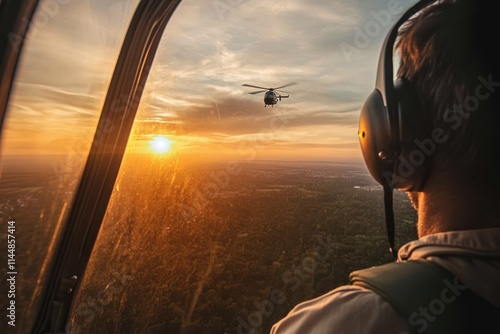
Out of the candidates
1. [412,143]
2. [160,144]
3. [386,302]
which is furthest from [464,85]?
[160,144]

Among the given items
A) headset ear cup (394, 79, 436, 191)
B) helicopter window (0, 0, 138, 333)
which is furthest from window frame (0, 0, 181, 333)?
headset ear cup (394, 79, 436, 191)

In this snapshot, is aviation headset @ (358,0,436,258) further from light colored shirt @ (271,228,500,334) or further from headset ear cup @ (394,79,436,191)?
light colored shirt @ (271,228,500,334)

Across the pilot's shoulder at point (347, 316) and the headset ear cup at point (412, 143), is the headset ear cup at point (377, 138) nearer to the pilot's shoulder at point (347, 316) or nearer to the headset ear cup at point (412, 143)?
the headset ear cup at point (412, 143)

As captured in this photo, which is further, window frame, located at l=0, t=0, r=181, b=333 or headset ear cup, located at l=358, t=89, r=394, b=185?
window frame, located at l=0, t=0, r=181, b=333

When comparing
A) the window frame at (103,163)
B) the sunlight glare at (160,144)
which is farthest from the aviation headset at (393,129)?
the sunlight glare at (160,144)

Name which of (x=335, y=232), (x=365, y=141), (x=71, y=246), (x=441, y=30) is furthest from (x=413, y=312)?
(x=335, y=232)

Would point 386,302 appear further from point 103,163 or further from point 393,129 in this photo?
point 103,163

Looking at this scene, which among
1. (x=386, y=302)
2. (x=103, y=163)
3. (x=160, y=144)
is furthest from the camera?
(x=160, y=144)
